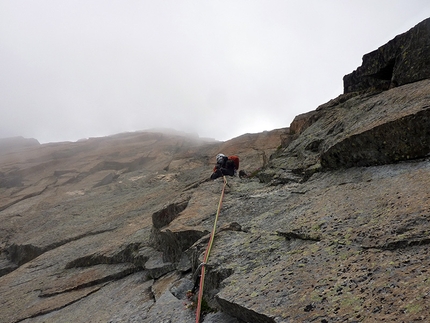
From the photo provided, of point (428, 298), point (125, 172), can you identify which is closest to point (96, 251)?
point (428, 298)

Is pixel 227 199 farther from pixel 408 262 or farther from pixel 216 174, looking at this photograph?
pixel 408 262

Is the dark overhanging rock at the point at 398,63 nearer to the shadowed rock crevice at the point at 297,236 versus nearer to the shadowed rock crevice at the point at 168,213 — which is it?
the shadowed rock crevice at the point at 297,236

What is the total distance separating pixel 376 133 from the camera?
8.05m

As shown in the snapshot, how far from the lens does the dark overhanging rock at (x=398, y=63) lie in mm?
9867

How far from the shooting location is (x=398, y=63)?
11.1 m

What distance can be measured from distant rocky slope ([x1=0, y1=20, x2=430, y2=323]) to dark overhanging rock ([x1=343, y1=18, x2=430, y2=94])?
0.05 meters

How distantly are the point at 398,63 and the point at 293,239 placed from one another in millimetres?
8683

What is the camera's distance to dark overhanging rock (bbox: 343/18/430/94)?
32.4 feet

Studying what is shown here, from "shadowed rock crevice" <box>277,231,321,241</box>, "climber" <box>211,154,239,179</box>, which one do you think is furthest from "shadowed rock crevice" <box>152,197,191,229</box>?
"shadowed rock crevice" <box>277,231,321,241</box>

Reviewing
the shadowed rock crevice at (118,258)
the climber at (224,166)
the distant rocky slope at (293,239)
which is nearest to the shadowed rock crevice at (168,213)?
the distant rocky slope at (293,239)

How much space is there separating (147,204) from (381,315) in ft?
60.8

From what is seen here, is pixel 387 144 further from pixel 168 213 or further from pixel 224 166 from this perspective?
pixel 224 166

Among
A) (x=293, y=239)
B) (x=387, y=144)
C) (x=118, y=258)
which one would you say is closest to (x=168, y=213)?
(x=118, y=258)

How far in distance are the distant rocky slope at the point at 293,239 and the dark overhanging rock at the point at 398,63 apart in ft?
0.16
